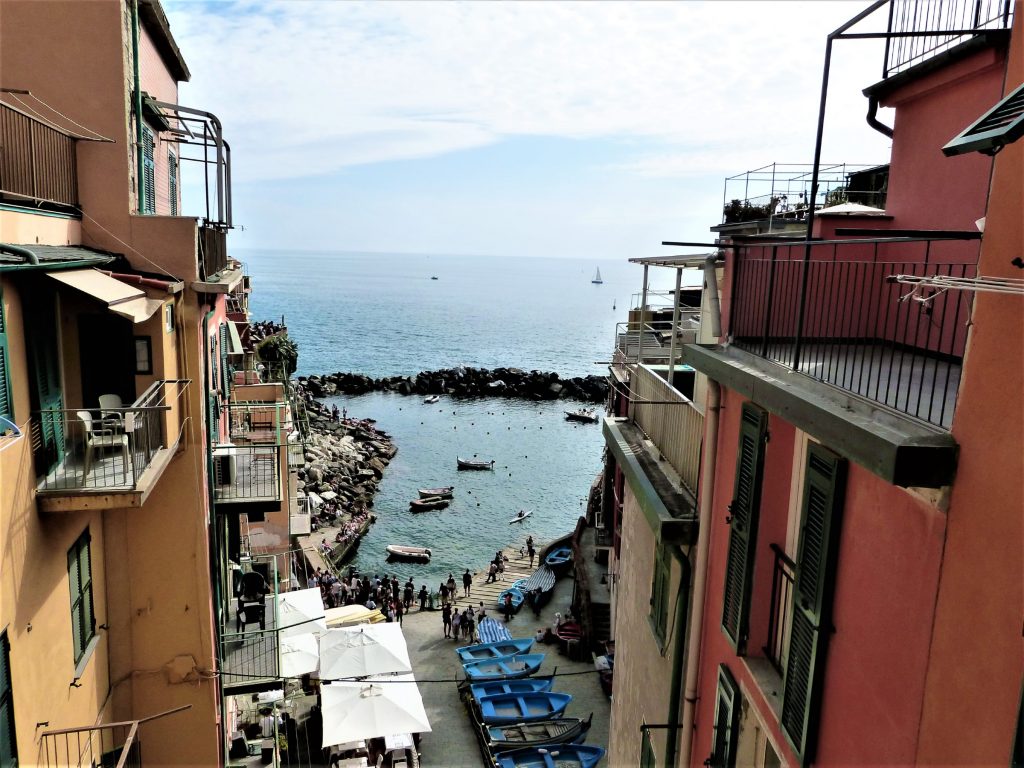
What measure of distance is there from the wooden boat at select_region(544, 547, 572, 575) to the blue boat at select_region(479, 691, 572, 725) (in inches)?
456

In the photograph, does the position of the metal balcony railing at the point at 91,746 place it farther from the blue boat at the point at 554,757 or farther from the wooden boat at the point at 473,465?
the wooden boat at the point at 473,465

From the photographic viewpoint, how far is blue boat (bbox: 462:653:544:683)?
22.7 metres

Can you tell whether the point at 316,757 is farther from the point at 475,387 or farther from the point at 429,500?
the point at 475,387

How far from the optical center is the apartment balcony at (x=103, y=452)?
7.55 m

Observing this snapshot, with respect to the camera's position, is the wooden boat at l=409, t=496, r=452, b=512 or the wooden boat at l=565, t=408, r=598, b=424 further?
the wooden boat at l=565, t=408, r=598, b=424

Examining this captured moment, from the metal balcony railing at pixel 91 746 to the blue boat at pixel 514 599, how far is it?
20.6 meters

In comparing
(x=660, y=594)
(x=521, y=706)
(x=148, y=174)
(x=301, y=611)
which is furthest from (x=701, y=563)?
(x=521, y=706)

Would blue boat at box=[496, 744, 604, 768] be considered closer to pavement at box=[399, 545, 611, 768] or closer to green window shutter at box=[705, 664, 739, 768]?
pavement at box=[399, 545, 611, 768]

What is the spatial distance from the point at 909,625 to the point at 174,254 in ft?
30.2

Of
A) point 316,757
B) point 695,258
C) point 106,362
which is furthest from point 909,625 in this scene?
point 316,757

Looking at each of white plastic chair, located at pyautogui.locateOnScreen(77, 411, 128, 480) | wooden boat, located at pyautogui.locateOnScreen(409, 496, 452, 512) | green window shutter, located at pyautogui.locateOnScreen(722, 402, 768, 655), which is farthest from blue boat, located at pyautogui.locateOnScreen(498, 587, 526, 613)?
green window shutter, located at pyautogui.locateOnScreen(722, 402, 768, 655)

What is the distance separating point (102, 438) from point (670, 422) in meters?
6.74

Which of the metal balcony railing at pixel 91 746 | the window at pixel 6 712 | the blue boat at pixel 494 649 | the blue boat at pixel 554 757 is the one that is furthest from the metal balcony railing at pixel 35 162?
the blue boat at pixel 494 649

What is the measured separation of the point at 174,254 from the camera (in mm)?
9664
